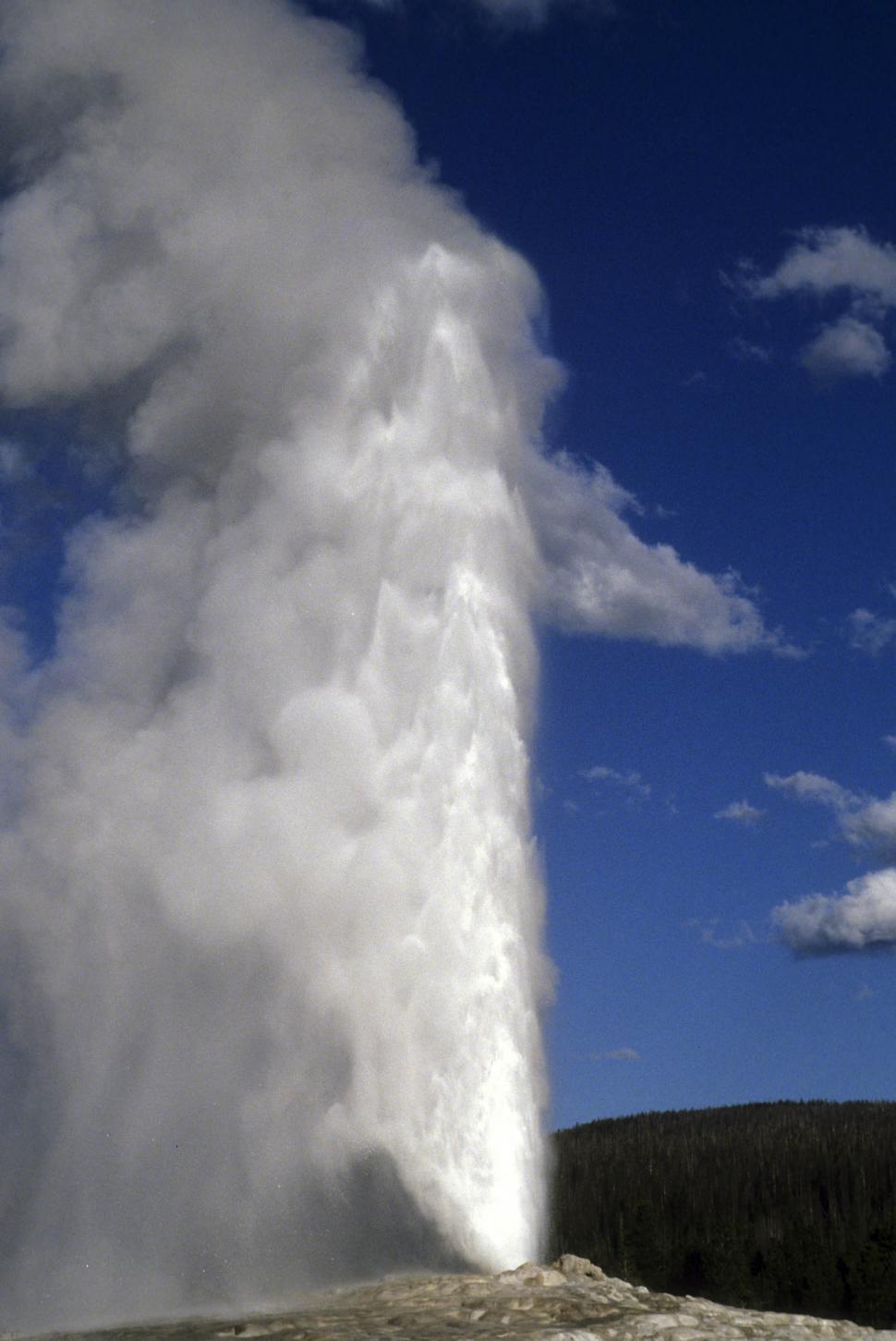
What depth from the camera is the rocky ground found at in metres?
19.5

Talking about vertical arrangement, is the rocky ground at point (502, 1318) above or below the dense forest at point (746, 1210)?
below

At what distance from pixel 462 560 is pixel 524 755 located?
15.9ft

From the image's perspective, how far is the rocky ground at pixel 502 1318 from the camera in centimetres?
1945

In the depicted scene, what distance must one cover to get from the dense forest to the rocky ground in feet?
128

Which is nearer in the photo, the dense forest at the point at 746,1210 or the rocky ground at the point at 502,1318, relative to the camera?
the rocky ground at the point at 502,1318

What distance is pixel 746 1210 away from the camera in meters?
88.9

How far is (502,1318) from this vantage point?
2059 cm

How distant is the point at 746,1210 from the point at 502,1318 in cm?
7513

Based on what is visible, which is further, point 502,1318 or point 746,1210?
point 746,1210

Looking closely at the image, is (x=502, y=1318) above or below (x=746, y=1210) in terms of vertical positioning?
below

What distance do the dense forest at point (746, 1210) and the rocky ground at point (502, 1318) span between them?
38.9 meters

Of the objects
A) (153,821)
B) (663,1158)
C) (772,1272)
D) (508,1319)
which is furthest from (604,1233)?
(508,1319)

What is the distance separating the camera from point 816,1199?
9081 centimetres

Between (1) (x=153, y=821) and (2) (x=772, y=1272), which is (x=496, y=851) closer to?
(1) (x=153, y=821)
